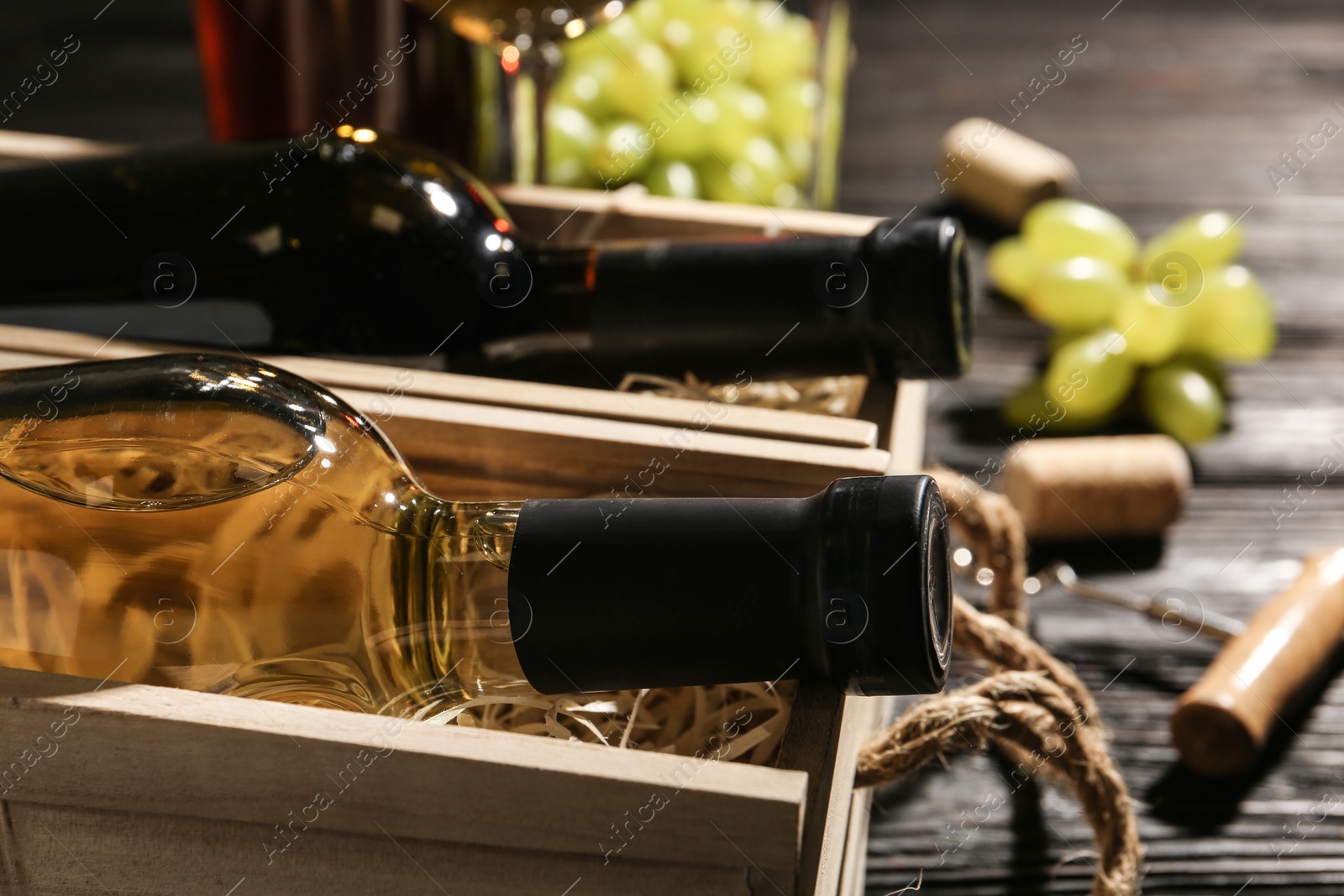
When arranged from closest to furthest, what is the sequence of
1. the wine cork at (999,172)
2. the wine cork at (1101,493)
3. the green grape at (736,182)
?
the wine cork at (1101,493) < the green grape at (736,182) < the wine cork at (999,172)

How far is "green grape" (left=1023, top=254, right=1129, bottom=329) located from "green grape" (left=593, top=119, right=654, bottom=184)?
383 mm

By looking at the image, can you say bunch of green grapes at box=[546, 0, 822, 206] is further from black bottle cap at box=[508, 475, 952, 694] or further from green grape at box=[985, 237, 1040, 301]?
black bottle cap at box=[508, 475, 952, 694]

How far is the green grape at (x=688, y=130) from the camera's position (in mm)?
1070

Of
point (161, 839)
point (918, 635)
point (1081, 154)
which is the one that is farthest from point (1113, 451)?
point (1081, 154)

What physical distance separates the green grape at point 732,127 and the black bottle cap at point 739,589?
82 centimetres

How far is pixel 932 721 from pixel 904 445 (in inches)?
6.8

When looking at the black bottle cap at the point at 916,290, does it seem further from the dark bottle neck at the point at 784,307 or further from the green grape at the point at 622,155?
the green grape at the point at 622,155

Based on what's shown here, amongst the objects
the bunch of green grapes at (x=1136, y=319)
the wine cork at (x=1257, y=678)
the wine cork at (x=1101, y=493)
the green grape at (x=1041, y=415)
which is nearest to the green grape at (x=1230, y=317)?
the bunch of green grapes at (x=1136, y=319)

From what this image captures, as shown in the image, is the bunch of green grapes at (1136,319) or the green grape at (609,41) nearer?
the bunch of green grapes at (1136,319)

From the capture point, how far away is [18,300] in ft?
1.91

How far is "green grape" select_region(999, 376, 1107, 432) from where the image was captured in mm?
877

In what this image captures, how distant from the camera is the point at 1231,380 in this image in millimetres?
966

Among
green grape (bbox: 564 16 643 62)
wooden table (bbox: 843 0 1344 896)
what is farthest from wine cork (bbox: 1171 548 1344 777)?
green grape (bbox: 564 16 643 62)

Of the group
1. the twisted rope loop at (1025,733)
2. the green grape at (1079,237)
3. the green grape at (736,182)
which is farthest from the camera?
the green grape at (736,182)
